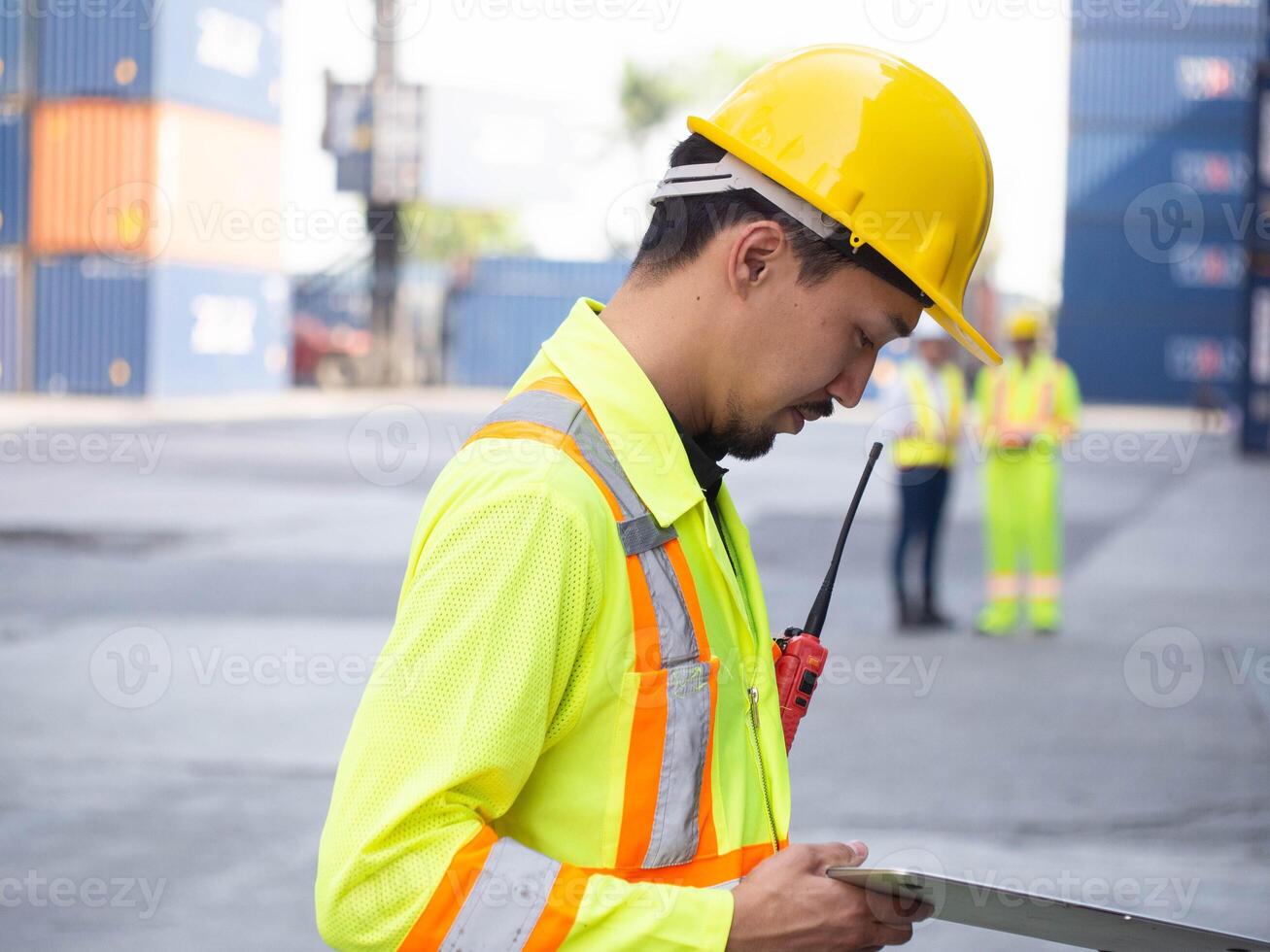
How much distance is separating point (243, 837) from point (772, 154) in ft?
14.3

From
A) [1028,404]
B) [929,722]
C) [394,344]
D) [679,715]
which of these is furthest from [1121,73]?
[679,715]

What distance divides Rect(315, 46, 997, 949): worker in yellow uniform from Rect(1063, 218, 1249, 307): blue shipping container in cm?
4194

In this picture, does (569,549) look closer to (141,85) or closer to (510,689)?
(510,689)

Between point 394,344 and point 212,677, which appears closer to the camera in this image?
point 212,677

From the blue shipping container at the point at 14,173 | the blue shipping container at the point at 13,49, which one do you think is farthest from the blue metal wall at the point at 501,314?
the blue shipping container at the point at 13,49

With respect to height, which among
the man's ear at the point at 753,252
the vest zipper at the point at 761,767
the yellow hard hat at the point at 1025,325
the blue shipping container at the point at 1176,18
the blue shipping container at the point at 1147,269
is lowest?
the vest zipper at the point at 761,767

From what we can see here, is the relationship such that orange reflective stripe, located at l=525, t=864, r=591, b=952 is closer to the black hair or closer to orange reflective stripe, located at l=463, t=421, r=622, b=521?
orange reflective stripe, located at l=463, t=421, r=622, b=521

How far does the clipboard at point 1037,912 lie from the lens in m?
1.47

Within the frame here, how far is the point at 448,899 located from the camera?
1.39 m

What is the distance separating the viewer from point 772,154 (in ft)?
5.46

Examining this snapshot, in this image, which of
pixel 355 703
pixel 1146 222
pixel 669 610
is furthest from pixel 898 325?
pixel 1146 222

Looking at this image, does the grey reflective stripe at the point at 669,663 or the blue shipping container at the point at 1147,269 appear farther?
the blue shipping container at the point at 1147,269

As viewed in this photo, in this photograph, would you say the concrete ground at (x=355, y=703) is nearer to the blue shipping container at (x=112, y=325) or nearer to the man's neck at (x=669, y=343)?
the man's neck at (x=669, y=343)

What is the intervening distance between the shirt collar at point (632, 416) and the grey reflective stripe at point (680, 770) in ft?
0.52
